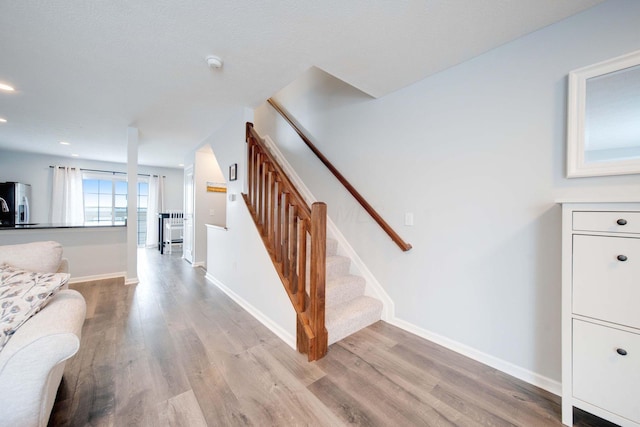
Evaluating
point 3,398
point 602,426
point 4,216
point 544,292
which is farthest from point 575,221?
point 4,216

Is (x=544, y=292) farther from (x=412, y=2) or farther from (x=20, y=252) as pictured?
(x=20, y=252)

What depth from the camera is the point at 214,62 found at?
198cm

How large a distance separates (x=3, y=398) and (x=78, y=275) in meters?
3.82

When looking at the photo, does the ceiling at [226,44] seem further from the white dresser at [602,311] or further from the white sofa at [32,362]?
the white sofa at [32,362]

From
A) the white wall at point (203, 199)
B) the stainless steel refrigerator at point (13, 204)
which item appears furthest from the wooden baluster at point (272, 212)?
the stainless steel refrigerator at point (13, 204)

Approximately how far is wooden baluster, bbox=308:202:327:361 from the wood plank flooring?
0.50 ft

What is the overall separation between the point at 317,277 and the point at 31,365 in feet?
4.59

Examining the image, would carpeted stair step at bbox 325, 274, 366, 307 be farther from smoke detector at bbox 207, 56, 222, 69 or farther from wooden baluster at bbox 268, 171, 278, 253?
smoke detector at bbox 207, 56, 222, 69

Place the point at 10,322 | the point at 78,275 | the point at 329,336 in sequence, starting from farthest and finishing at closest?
the point at 78,275 < the point at 329,336 < the point at 10,322

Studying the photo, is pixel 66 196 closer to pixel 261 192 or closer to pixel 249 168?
pixel 249 168

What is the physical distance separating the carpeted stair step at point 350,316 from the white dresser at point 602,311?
4.33 ft

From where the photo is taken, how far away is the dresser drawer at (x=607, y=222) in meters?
1.14

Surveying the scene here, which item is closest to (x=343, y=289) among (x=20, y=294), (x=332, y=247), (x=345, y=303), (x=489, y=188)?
(x=345, y=303)

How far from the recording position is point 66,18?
1.58 m
